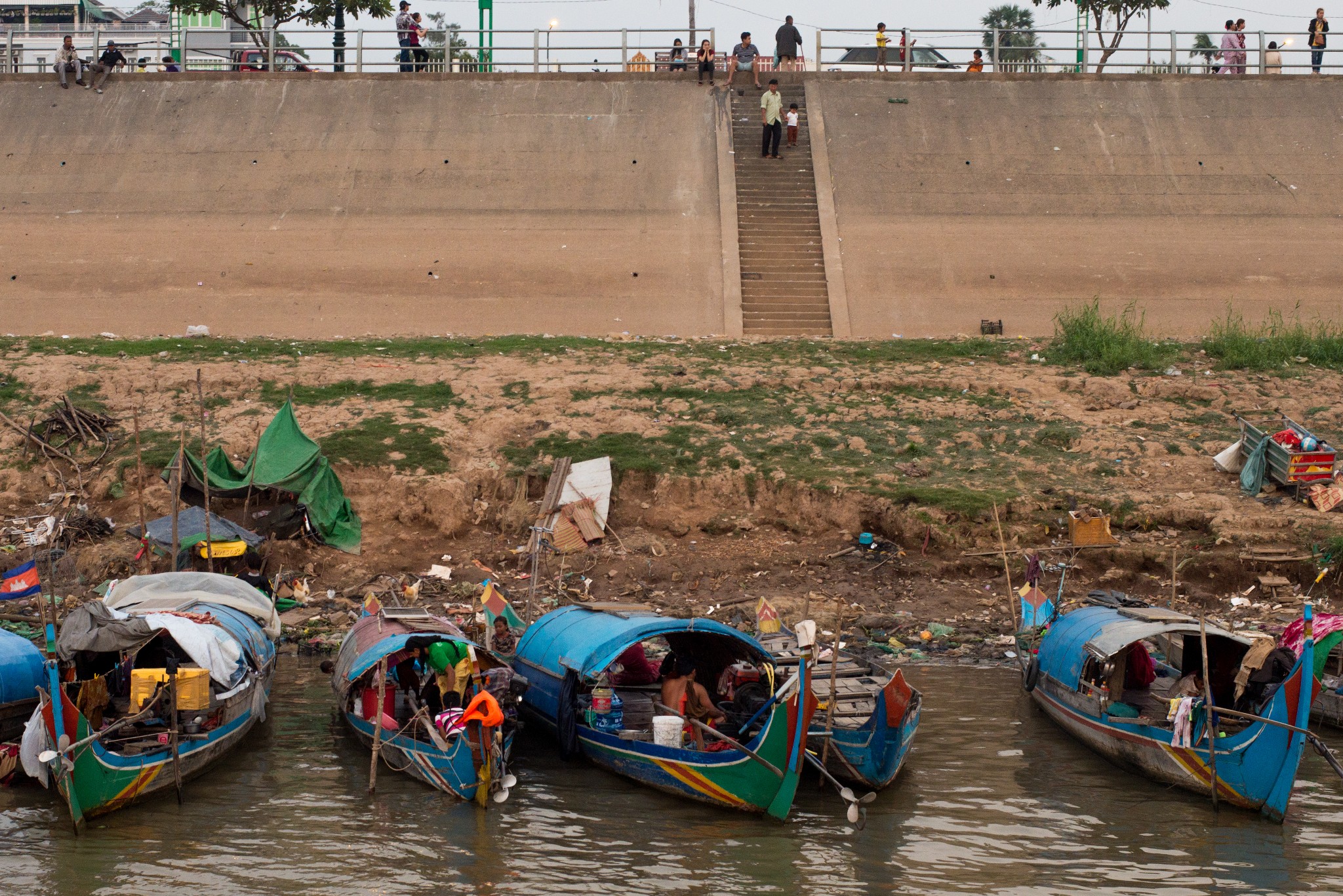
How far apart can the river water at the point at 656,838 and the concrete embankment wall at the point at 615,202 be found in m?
13.8

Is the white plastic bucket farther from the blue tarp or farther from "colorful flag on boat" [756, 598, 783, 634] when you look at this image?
the blue tarp

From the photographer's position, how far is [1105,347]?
74.4ft

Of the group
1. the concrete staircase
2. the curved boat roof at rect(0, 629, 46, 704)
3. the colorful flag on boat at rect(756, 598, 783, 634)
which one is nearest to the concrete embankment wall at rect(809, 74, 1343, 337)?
the concrete staircase

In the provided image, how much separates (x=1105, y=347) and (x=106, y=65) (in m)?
24.5

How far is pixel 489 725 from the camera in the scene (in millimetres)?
11273

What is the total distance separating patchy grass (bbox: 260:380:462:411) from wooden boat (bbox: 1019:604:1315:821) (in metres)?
10.5

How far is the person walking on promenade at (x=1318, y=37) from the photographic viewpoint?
1283 inches

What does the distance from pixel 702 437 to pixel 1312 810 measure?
36.0 ft

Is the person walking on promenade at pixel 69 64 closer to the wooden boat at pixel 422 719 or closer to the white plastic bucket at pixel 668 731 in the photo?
the wooden boat at pixel 422 719

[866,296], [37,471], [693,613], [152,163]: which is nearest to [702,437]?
[693,613]

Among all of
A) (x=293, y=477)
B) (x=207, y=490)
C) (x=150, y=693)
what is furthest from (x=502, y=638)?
(x=293, y=477)

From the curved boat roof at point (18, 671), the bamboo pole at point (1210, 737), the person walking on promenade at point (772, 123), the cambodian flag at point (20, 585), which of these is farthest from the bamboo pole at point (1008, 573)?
the person walking on promenade at point (772, 123)

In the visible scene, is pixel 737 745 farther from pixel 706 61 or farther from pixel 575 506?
pixel 706 61

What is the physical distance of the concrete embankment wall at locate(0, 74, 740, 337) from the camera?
84.0 feet
